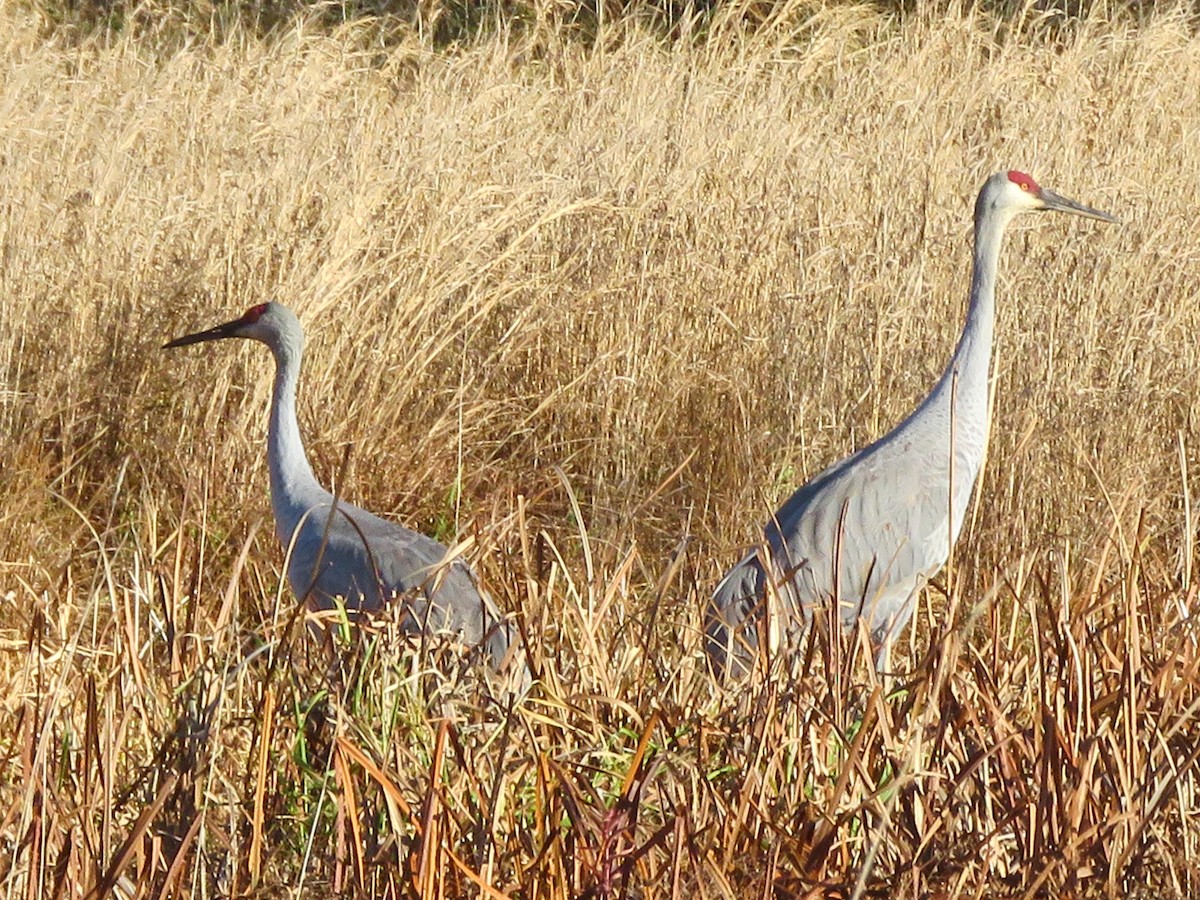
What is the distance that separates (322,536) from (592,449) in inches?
49.8

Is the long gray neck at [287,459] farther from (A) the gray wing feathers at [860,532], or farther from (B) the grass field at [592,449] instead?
(A) the gray wing feathers at [860,532]

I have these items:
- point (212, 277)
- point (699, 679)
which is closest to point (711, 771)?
point (699, 679)

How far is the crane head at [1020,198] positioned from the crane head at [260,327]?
65.1 inches

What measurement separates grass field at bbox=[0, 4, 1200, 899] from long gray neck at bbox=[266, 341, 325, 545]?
0.21 meters

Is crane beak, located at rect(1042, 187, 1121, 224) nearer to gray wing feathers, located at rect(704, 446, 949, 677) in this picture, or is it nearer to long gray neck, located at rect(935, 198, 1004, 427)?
long gray neck, located at rect(935, 198, 1004, 427)

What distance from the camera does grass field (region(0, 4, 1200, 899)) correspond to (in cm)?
209

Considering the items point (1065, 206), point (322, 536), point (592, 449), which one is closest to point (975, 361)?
point (1065, 206)

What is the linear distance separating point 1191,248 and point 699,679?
257 centimetres

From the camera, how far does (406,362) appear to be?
4371 mm

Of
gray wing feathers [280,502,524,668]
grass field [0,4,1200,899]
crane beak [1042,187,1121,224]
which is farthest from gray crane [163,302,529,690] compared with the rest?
crane beak [1042,187,1121,224]

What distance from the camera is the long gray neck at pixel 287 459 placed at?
147 inches

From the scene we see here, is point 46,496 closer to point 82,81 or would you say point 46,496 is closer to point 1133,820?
point 82,81

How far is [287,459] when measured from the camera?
12.4 ft

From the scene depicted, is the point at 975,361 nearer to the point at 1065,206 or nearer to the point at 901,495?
the point at 901,495
